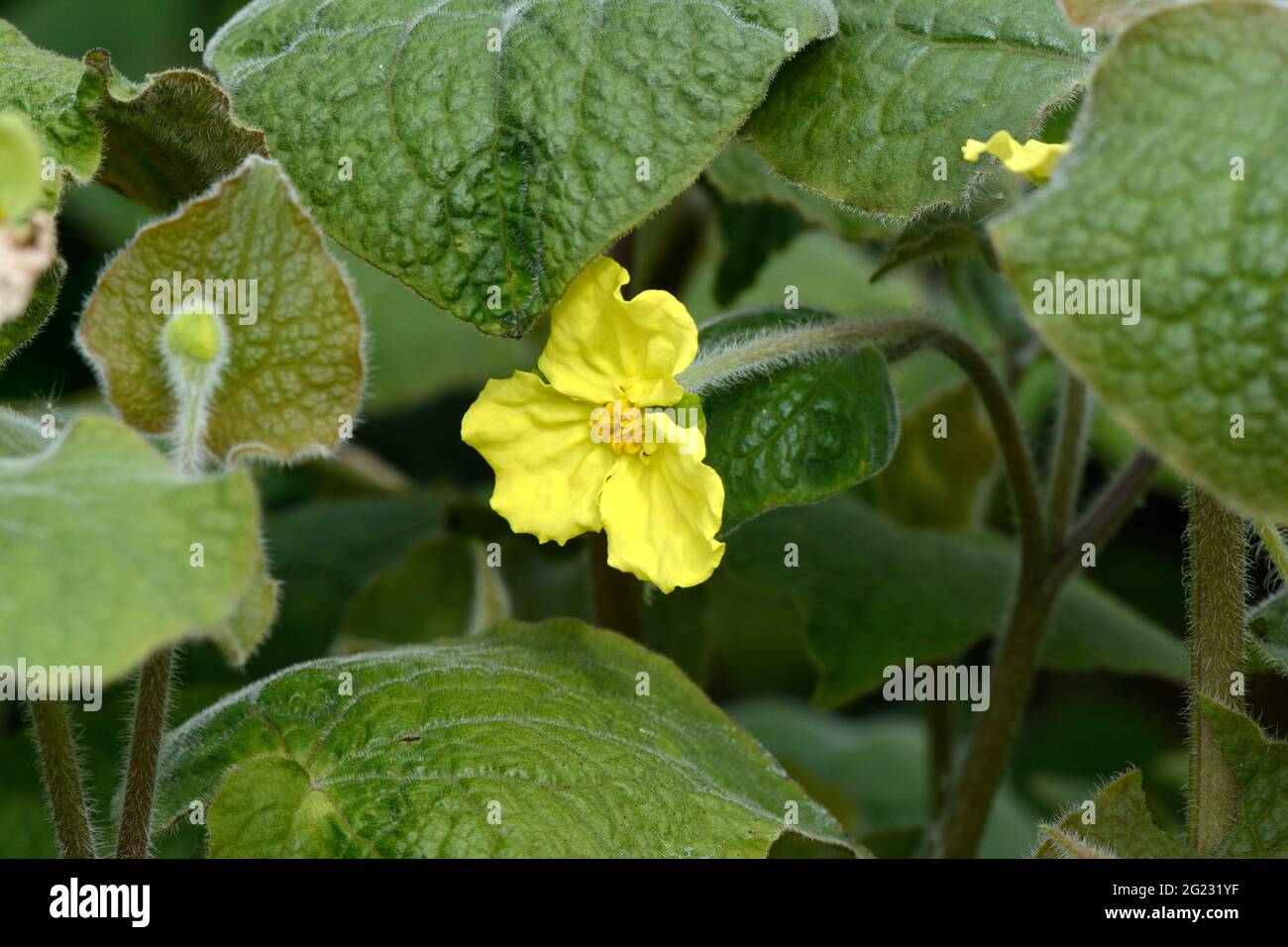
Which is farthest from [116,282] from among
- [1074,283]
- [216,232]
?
[1074,283]

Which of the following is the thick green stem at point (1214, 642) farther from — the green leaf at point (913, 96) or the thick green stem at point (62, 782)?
the thick green stem at point (62, 782)

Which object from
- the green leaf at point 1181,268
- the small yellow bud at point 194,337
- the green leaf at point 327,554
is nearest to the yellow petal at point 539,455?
the small yellow bud at point 194,337

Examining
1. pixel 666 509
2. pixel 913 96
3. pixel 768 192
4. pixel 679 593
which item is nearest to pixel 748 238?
pixel 768 192

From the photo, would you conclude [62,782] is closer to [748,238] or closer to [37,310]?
[37,310]

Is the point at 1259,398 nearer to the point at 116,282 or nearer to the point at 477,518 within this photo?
the point at 116,282

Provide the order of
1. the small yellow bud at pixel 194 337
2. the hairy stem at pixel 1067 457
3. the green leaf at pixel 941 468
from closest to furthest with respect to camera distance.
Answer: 1. the small yellow bud at pixel 194 337
2. the hairy stem at pixel 1067 457
3. the green leaf at pixel 941 468

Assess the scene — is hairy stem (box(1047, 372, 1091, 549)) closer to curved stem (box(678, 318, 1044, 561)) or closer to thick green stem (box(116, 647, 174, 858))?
curved stem (box(678, 318, 1044, 561))
